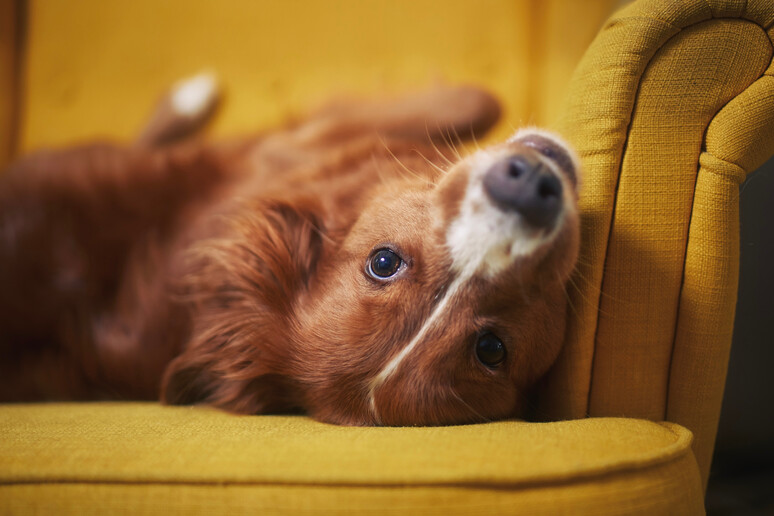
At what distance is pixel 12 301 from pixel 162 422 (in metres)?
0.93

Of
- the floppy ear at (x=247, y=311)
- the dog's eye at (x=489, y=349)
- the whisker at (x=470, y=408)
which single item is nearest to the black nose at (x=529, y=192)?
the dog's eye at (x=489, y=349)

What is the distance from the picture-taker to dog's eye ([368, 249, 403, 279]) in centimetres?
141

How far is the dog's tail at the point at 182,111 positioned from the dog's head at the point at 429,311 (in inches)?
66.6

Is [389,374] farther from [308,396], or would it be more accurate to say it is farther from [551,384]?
[551,384]

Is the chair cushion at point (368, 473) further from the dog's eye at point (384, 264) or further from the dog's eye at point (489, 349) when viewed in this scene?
the dog's eye at point (384, 264)

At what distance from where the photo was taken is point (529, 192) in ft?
3.98

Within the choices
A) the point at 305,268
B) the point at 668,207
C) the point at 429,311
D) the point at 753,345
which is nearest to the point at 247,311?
the point at 305,268

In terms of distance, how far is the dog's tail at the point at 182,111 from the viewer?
114 inches

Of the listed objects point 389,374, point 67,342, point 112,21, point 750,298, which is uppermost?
point 112,21

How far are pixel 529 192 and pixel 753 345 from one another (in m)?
0.73

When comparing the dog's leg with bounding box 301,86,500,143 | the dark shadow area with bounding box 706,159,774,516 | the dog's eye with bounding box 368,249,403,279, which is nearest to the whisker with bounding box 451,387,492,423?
the dog's eye with bounding box 368,249,403,279

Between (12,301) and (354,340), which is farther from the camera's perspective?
(12,301)

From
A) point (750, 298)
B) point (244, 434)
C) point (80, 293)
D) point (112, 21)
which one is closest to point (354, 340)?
point (244, 434)

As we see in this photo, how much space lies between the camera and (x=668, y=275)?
1.30m
